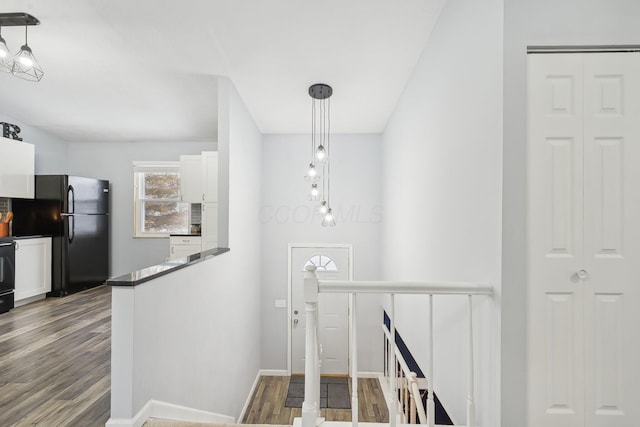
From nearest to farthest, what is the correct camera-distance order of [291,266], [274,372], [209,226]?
[209,226] → [274,372] → [291,266]

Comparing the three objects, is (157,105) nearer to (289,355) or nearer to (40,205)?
(40,205)

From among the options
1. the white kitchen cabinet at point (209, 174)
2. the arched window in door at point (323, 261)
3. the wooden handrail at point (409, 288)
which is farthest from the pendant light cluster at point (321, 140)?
the wooden handrail at point (409, 288)

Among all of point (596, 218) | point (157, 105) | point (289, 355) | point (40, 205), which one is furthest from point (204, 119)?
point (596, 218)

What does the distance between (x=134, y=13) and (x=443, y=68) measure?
2196mm

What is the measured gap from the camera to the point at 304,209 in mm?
5199

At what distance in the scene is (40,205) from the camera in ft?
14.8

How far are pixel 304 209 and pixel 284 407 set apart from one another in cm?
291

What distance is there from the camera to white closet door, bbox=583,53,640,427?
140 cm

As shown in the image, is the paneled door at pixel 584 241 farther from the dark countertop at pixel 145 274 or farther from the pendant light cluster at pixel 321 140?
the pendant light cluster at pixel 321 140

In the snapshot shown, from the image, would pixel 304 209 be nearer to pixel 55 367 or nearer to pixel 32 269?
pixel 55 367

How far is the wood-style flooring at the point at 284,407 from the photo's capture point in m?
4.00

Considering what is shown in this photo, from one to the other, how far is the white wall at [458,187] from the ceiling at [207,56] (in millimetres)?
437

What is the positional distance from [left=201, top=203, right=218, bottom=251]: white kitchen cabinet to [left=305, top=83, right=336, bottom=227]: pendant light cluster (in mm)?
1308

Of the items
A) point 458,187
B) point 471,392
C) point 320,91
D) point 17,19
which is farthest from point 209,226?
point 471,392
